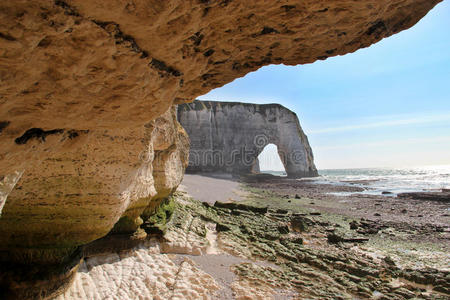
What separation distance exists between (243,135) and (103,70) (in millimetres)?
36425

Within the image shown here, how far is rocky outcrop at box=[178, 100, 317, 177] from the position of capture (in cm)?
3503

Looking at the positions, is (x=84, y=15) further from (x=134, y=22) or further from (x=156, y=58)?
(x=156, y=58)

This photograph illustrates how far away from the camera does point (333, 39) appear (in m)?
2.35

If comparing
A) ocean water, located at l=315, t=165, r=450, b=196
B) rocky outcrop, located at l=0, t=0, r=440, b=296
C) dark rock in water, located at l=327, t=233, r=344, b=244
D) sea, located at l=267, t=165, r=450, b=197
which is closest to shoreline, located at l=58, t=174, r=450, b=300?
dark rock in water, located at l=327, t=233, r=344, b=244

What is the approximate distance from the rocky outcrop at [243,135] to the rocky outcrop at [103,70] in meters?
31.4

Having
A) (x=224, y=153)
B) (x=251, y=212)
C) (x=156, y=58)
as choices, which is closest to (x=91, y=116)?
(x=156, y=58)

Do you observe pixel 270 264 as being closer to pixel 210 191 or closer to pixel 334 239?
pixel 334 239

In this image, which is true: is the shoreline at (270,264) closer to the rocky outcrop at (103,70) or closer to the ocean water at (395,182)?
the rocky outcrop at (103,70)

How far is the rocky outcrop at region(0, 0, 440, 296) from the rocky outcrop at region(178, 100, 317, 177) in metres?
31.4

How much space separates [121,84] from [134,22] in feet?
1.59

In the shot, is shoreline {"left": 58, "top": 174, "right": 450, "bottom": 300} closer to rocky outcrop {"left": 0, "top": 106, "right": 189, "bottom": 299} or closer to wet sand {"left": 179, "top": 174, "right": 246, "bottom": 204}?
rocky outcrop {"left": 0, "top": 106, "right": 189, "bottom": 299}

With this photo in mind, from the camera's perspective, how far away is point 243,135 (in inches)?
1484

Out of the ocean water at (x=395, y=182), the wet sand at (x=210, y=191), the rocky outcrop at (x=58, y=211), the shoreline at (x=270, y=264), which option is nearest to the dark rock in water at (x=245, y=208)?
the wet sand at (x=210, y=191)

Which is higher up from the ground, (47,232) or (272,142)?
(272,142)
